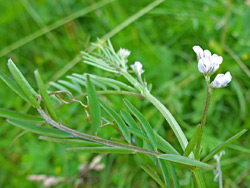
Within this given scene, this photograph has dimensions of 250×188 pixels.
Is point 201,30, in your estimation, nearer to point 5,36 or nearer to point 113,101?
A: point 113,101

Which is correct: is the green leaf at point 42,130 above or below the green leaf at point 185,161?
above

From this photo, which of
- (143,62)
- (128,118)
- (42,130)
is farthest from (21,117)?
(143,62)

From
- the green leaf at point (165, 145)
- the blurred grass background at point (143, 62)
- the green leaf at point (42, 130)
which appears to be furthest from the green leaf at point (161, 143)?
the blurred grass background at point (143, 62)

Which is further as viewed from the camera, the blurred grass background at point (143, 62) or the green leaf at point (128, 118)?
the blurred grass background at point (143, 62)

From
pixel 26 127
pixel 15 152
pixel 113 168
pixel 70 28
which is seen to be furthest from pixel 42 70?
pixel 26 127

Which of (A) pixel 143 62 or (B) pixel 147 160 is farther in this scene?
(A) pixel 143 62

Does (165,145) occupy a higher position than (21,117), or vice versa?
(21,117)

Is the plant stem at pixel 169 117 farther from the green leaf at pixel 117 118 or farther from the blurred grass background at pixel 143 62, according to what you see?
the blurred grass background at pixel 143 62

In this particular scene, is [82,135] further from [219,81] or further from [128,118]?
[219,81]
